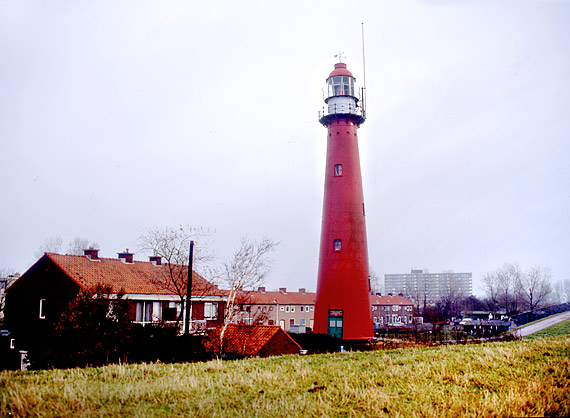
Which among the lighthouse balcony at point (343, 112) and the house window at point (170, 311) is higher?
the lighthouse balcony at point (343, 112)

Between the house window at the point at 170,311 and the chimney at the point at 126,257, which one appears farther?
the chimney at the point at 126,257

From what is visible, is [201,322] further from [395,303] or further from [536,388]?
[395,303]

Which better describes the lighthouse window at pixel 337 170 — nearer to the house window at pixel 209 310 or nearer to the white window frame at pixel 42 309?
the house window at pixel 209 310

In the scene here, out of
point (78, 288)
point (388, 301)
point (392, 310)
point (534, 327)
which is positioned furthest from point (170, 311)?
point (392, 310)

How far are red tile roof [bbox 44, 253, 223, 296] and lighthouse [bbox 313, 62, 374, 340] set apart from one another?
8.15m

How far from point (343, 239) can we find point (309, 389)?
75.4 feet

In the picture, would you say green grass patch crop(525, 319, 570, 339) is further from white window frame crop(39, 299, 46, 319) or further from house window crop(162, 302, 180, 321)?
white window frame crop(39, 299, 46, 319)

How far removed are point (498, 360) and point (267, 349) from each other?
650 inches

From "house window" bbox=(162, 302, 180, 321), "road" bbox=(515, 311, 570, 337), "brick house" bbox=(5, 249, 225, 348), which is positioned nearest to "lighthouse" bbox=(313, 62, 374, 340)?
"brick house" bbox=(5, 249, 225, 348)

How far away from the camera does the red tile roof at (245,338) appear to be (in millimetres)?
22938

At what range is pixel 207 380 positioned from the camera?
10.3m

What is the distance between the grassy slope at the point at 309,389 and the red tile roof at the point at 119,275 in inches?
812

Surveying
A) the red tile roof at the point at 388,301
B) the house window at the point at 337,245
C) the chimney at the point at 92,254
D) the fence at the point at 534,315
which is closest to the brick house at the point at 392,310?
the red tile roof at the point at 388,301

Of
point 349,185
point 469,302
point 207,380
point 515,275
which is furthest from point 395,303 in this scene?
point 207,380
